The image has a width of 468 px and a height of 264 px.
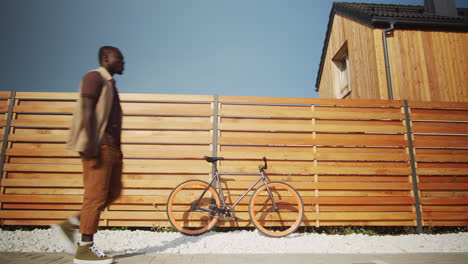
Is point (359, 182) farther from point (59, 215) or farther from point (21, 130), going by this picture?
point (21, 130)

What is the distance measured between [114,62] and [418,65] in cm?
766

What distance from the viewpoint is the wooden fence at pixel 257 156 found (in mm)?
3486

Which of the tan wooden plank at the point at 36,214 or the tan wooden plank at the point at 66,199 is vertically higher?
the tan wooden plank at the point at 66,199

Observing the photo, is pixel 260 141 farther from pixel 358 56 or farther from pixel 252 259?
pixel 358 56

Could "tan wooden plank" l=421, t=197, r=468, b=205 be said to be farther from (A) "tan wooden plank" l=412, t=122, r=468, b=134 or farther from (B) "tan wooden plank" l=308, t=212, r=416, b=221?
(A) "tan wooden plank" l=412, t=122, r=468, b=134

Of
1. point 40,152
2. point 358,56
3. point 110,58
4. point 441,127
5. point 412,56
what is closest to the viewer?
point 110,58

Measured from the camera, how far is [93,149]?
2.06 metres

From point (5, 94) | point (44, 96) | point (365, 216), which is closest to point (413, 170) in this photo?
point (365, 216)

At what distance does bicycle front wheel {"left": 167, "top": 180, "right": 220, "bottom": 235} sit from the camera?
338 centimetres

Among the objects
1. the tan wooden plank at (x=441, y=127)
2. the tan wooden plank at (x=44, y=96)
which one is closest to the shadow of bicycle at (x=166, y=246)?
the tan wooden plank at (x=44, y=96)

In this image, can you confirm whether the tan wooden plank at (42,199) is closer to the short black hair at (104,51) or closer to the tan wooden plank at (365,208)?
the short black hair at (104,51)

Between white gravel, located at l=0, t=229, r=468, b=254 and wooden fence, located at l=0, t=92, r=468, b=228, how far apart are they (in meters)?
0.24

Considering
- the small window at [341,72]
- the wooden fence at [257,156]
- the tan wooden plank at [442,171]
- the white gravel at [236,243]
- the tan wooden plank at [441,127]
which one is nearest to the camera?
the white gravel at [236,243]

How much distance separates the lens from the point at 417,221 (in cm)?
364
